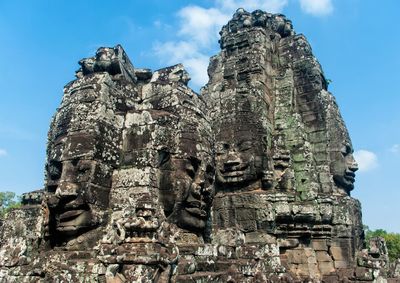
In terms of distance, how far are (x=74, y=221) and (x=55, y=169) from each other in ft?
3.23

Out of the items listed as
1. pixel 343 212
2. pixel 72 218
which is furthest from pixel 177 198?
pixel 343 212

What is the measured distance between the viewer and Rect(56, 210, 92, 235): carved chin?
5.49 meters

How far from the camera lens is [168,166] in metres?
6.12

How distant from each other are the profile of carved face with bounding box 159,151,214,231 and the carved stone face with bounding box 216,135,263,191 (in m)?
6.06

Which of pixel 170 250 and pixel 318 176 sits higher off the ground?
pixel 318 176

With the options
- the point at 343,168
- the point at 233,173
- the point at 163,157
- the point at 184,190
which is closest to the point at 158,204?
the point at 184,190

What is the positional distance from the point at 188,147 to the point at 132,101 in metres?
1.32

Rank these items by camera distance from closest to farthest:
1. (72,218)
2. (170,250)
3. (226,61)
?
(170,250)
(72,218)
(226,61)

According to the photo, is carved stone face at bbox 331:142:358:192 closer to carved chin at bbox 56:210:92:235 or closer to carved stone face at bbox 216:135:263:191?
carved stone face at bbox 216:135:263:191

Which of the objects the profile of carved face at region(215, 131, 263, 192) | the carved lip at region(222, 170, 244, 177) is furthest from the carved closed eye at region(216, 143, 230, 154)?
the carved lip at region(222, 170, 244, 177)

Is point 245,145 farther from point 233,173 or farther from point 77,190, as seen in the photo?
point 77,190

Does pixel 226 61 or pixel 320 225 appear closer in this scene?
pixel 320 225

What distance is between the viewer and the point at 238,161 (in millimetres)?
12672

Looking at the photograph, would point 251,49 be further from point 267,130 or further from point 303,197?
point 303,197
